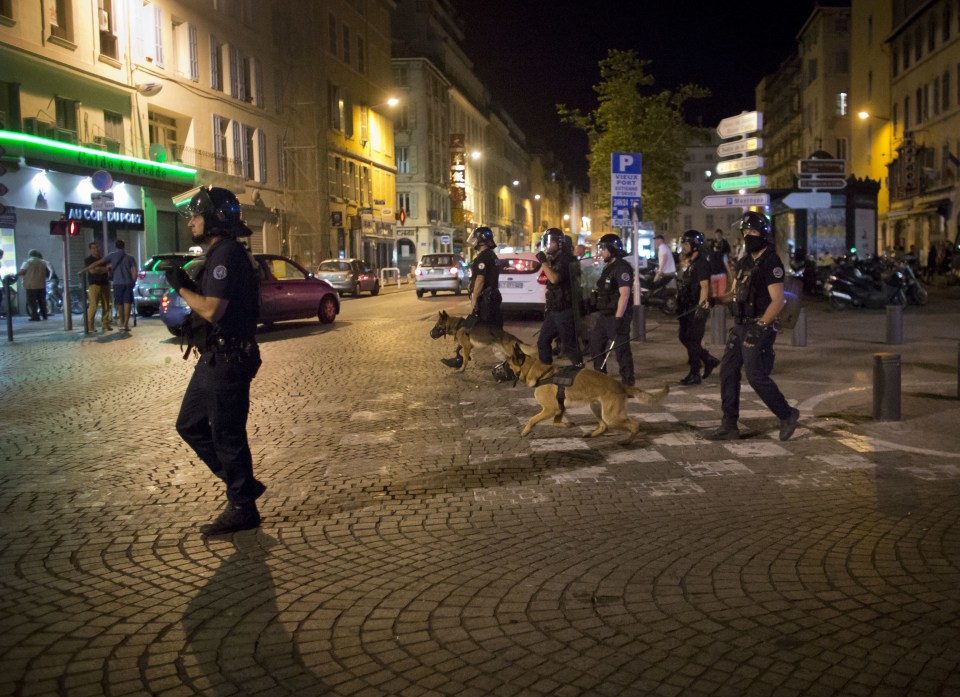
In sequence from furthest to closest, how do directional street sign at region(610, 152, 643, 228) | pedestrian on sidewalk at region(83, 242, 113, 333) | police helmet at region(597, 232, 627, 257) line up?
1. pedestrian on sidewalk at region(83, 242, 113, 333)
2. directional street sign at region(610, 152, 643, 228)
3. police helmet at region(597, 232, 627, 257)

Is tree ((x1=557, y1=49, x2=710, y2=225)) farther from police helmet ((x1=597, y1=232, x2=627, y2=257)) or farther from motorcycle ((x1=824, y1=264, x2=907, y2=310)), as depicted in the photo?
police helmet ((x1=597, y1=232, x2=627, y2=257))

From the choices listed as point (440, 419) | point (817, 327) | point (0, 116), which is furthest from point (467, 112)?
point (440, 419)

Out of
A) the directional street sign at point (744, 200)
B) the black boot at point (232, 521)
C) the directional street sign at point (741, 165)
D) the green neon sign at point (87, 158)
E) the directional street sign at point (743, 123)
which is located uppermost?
the green neon sign at point (87, 158)

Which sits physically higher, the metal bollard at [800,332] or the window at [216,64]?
the window at [216,64]

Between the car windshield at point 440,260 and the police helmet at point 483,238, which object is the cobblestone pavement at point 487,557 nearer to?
the police helmet at point 483,238

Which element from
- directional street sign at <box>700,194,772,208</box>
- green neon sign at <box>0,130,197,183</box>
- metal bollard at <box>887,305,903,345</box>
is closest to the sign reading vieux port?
green neon sign at <box>0,130,197,183</box>

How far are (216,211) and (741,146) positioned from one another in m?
13.0

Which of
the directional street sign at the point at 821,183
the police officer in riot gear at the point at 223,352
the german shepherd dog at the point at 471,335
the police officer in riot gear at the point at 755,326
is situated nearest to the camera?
the police officer in riot gear at the point at 223,352

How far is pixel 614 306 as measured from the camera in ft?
34.4

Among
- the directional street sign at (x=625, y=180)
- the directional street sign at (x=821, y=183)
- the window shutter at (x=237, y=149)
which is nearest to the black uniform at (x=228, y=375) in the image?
the directional street sign at (x=625, y=180)

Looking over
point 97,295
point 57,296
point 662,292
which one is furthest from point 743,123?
point 57,296

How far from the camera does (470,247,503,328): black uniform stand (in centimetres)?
1238

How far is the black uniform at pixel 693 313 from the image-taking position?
36.8 ft

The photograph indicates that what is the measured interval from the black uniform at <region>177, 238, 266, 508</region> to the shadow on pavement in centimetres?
68
